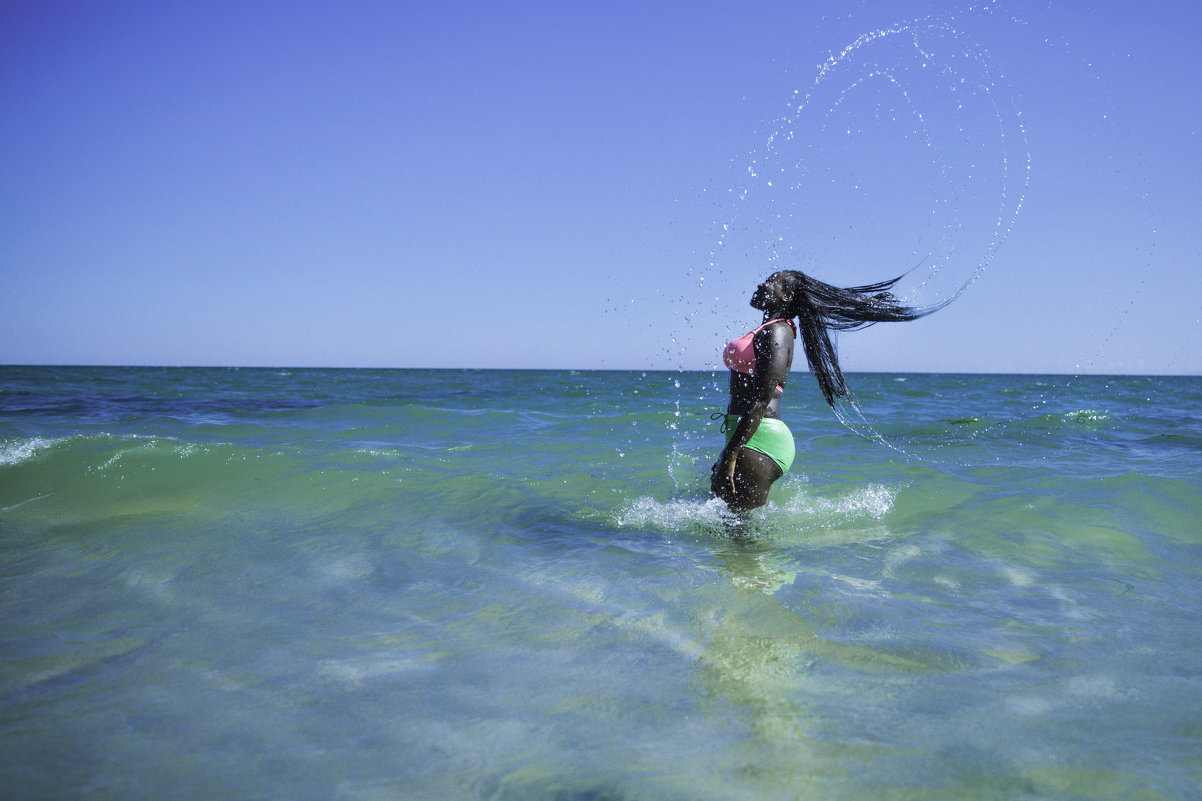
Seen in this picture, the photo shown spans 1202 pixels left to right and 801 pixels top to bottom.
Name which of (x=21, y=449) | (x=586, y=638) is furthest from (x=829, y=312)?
(x=21, y=449)

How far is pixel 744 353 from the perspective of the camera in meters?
5.25

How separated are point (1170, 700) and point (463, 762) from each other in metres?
2.72

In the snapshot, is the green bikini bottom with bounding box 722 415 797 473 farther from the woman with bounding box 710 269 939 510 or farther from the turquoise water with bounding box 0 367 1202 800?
the turquoise water with bounding box 0 367 1202 800

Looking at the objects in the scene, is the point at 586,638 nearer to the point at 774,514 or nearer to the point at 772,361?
the point at 772,361

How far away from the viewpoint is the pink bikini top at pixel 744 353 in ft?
17.2

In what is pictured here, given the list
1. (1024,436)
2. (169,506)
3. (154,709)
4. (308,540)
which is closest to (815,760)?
(154,709)

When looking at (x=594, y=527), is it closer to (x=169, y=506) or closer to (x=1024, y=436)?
(x=169, y=506)

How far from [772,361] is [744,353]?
0.77 ft

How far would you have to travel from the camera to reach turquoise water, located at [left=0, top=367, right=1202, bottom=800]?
7.67 ft

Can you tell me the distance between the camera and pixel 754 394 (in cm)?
521

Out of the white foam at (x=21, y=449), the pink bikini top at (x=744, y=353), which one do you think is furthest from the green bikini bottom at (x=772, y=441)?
the white foam at (x=21, y=449)

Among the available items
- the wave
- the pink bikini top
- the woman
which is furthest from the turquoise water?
the pink bikini top

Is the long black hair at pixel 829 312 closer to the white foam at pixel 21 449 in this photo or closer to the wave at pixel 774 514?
the wave at pixel 774 514

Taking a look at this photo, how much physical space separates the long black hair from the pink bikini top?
1.01ft
